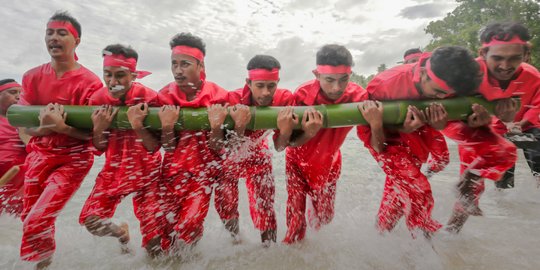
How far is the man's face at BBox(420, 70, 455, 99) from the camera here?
236cm

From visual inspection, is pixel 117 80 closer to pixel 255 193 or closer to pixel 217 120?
pixel 217 120

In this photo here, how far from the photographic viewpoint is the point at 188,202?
262cm

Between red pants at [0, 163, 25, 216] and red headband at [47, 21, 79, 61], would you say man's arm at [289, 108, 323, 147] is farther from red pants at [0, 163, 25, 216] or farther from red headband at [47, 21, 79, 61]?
red pants at [0, 163, 25, 216]

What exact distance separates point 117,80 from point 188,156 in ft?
2.91

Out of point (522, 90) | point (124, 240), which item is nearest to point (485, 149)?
point (522, 90)

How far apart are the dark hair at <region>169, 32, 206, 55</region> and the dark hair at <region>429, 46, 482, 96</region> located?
200 cm

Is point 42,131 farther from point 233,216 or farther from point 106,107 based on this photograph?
point 233,216

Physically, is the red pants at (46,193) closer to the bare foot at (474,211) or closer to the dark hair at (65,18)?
the dark hair at (65,18)

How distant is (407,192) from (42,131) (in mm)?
3169

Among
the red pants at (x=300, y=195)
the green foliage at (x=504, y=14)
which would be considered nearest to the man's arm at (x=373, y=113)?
the red pants at (x=300, y=195)

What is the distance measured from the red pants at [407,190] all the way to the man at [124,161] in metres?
→ 2.15

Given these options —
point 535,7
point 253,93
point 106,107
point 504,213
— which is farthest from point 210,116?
point 535,7

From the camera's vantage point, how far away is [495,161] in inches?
108

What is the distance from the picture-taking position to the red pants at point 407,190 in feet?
8.89
